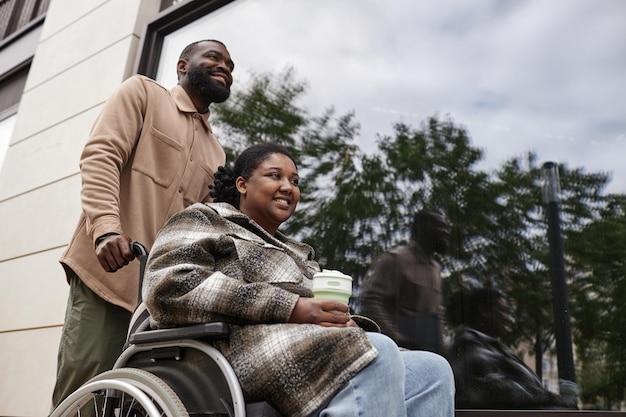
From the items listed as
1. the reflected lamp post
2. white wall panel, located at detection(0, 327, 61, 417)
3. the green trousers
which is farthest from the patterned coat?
white wall panel, located at detection(0, 327, 61, 417)

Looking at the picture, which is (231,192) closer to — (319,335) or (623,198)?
(319,335)

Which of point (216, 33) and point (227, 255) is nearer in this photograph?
point (227, 255)

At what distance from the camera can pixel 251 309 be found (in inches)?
48.4

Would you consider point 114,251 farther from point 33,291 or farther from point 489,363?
point 33,291

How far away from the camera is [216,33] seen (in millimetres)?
3615

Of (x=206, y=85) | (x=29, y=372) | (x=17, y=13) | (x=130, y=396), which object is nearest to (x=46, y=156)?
(x=29, y=372)

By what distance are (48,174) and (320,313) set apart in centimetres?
330

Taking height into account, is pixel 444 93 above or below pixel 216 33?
below

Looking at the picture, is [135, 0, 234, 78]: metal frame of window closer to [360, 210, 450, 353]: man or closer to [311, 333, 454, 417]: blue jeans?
[360, 210, 450, 353]: man

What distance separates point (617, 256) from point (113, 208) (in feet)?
6.83

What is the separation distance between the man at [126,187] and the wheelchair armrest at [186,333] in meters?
0.37

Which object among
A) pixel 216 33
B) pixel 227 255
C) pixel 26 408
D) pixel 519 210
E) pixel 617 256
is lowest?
pixel 26 408

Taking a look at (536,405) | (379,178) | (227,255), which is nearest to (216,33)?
(379,178)

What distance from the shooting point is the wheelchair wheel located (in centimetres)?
120
